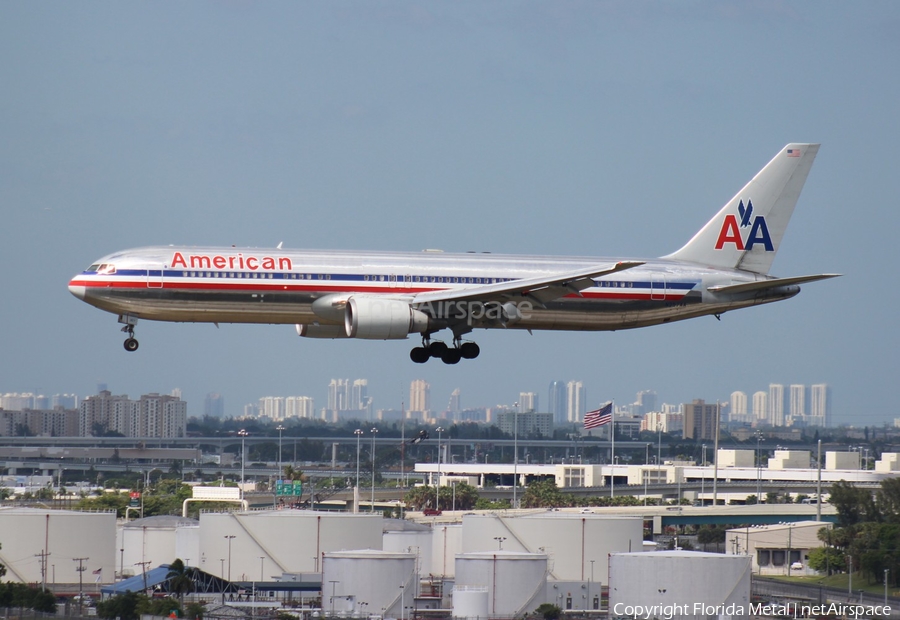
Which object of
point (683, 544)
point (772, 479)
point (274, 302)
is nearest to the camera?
point (274, 302)

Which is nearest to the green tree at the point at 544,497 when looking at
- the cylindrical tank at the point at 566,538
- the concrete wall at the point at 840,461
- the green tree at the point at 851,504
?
the green tree at the point at 851,504

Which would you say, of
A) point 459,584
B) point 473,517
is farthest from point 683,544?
point 459,584

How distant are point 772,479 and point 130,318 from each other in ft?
505

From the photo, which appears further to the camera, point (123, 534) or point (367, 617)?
point (123, 534)

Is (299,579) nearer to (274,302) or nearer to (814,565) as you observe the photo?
(274,302)

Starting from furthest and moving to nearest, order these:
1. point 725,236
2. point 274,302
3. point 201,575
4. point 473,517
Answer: point 473,517 < point 201,575 < point 725,236 < point 274,302

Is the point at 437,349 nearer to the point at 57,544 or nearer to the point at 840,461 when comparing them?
the point at 57,544

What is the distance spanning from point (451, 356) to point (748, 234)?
17094mm

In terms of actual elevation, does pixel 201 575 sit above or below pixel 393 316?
below

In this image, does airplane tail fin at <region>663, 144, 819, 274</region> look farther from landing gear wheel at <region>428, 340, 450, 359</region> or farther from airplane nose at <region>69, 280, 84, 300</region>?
airplane nose at <region>69, 280, 84, 300</region>

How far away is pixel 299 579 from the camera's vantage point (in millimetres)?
85625

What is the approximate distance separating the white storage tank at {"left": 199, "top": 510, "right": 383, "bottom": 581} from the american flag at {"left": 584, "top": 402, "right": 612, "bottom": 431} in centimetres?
5157

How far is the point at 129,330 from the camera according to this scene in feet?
190

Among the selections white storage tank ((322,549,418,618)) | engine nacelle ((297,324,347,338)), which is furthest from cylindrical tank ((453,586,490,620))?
engine nacelle ((297,324,347,338))
